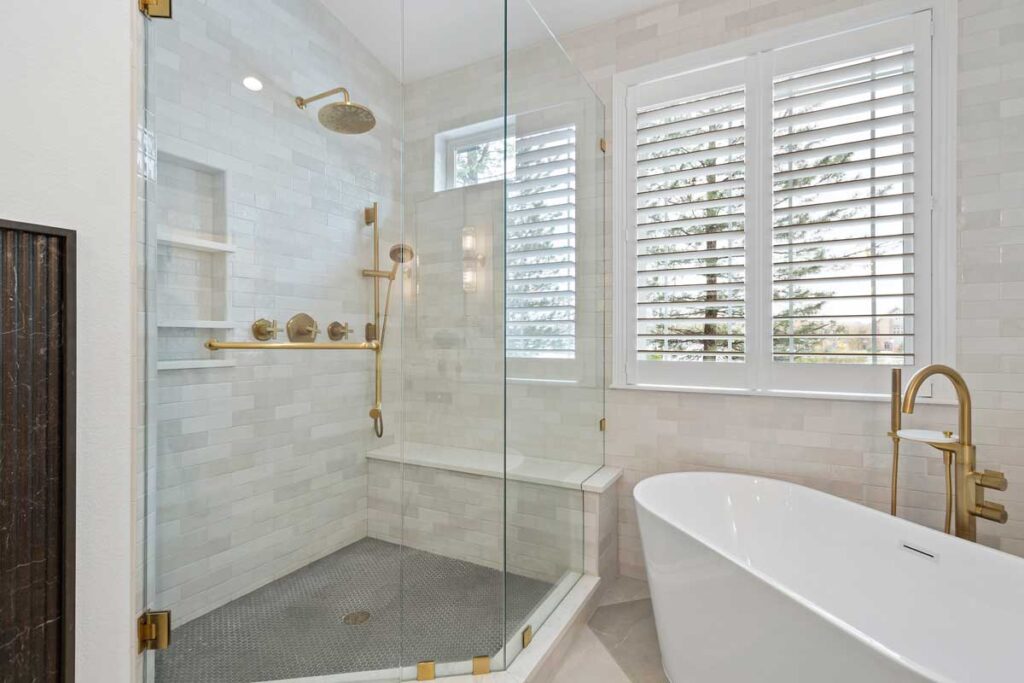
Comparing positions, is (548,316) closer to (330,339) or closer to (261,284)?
(330,339)

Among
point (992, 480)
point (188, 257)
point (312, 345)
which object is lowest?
point (992, 480)

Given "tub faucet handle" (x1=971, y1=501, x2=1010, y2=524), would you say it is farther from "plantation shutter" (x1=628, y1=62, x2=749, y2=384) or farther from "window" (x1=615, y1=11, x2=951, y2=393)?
"plantation shutter" (x1=628, y1=62, x2=749, y2=384)

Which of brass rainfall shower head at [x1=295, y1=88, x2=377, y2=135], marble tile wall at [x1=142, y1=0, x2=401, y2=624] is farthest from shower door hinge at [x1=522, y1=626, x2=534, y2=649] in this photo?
brass rainfall shower head at [x1=295, y1=88, x2=377, y2=135]

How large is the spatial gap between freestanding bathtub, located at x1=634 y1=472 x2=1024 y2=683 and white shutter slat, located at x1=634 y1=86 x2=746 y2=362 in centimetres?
68

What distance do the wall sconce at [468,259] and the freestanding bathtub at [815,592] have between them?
984 millimetres

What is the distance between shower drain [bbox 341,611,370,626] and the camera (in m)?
1.48

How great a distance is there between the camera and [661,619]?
167 centimetres

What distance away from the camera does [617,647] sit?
1.93m

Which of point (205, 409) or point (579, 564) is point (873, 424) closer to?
point (579, 564)

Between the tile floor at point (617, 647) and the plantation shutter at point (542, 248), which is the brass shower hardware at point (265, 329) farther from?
the tile floor at point (617, 647)

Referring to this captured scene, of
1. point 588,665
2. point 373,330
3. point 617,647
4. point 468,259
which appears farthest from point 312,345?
point 617,647

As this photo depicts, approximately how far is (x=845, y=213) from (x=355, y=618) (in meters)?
2.37

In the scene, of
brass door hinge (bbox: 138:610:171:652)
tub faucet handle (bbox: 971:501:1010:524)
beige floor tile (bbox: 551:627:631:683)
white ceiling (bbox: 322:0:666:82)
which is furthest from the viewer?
beige floor tile (bbox: 551:627:631:683)

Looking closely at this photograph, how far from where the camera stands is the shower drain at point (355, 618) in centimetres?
148
